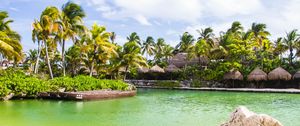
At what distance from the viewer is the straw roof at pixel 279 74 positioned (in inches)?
1191

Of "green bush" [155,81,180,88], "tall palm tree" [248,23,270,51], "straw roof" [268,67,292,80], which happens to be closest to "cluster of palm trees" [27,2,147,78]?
"green bush" [155,81,180,88]

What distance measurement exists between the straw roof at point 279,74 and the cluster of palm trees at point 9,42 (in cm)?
1924

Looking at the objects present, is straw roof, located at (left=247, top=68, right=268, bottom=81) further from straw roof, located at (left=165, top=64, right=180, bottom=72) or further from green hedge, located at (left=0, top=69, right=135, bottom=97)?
green hedge, located at (left=0, top=69, right=135, bottom=97)

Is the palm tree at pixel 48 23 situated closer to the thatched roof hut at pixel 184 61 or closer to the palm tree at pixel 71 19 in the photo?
the palm tree at pixel 71 19

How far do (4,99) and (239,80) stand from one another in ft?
66.9

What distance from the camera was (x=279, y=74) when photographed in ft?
99.9

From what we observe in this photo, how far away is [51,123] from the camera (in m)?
11.7

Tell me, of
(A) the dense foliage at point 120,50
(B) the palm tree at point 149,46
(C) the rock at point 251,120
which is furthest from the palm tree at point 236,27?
(C) the rock at point 251,120

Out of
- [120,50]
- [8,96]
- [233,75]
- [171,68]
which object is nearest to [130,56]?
[120,50]

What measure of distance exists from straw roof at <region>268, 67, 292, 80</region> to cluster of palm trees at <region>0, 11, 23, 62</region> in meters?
19.2

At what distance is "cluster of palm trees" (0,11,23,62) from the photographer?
63.7ft

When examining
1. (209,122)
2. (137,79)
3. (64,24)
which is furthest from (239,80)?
(209,122)

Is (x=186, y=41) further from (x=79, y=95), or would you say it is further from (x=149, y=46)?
(x=79, y=95)

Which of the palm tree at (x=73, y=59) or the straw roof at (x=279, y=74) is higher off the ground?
the palm tree at (x=73, y=59)
